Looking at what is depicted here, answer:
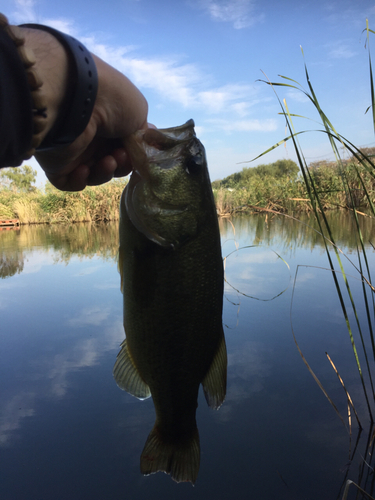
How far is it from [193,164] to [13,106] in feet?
2.63

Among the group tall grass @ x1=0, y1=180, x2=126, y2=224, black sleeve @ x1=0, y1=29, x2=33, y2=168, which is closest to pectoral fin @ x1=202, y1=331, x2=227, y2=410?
black sleeve @ x1=0, y1=29, x2=33, y2=168

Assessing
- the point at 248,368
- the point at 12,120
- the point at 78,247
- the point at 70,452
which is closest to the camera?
the point at 12,120

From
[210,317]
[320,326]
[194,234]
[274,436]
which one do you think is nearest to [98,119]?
[194,234]

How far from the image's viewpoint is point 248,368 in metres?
3.78

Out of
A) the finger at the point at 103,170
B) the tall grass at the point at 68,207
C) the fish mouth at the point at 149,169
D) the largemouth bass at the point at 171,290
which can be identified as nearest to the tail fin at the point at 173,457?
the largemouth bass at the point at 171,290

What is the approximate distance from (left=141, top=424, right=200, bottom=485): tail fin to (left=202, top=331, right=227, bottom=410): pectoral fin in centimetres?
18

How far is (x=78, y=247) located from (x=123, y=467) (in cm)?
934

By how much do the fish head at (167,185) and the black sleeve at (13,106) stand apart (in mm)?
499

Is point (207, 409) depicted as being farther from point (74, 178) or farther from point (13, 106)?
point (13, 106)

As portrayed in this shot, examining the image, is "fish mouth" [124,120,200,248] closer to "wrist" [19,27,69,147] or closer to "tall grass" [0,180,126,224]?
"wrist" [19,27,69,147]

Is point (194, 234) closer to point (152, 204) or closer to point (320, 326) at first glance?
point (152, 204)

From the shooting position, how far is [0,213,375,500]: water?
2.46 metres

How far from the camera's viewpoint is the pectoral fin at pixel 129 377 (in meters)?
1.59

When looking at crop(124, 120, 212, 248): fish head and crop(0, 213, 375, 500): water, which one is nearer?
crop(124, 120, 212, 248): fish head
